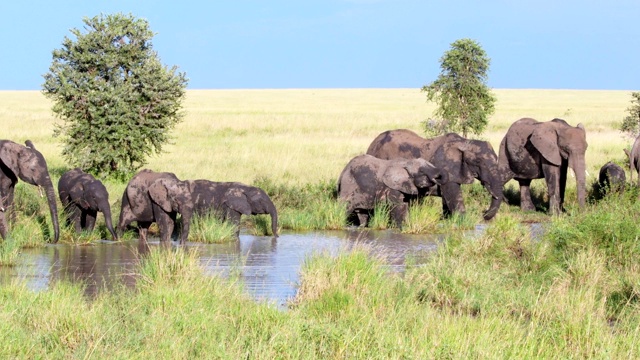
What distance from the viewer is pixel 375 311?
29.2 feet

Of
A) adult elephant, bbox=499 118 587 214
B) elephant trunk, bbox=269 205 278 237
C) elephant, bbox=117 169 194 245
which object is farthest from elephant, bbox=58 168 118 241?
adult elephant, bbox=499 118 587 214

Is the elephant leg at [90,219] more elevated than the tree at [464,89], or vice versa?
the tree at [464,89]

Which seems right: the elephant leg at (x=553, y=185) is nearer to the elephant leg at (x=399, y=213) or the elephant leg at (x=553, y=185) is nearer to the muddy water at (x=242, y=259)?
the elephant leg at (x=399, y=213)

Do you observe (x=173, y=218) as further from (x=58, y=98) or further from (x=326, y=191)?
(x=58, y=98)

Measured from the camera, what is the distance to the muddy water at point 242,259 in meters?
11.4

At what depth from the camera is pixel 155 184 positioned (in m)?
15.3

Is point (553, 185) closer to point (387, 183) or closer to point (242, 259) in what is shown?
point (387, 183)

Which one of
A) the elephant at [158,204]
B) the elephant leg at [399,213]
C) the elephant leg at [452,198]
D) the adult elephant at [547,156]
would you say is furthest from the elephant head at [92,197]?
the adult elephant at [547,156]

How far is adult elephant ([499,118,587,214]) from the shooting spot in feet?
62.6

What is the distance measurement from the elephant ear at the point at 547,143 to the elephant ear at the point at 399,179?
335cm

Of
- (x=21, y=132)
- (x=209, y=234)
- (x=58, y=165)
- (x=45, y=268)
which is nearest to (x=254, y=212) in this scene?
(x=209, y=234)

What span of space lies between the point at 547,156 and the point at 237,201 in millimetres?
6814

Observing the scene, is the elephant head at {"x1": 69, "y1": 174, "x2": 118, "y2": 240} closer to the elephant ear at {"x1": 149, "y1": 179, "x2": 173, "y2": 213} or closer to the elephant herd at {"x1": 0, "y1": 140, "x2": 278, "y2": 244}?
the elephant herd at {"x1": 0, "y1": 140, "x2": 278, "y2": 244}

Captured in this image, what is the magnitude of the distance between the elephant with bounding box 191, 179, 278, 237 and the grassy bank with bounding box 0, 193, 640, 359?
4.37 meters
